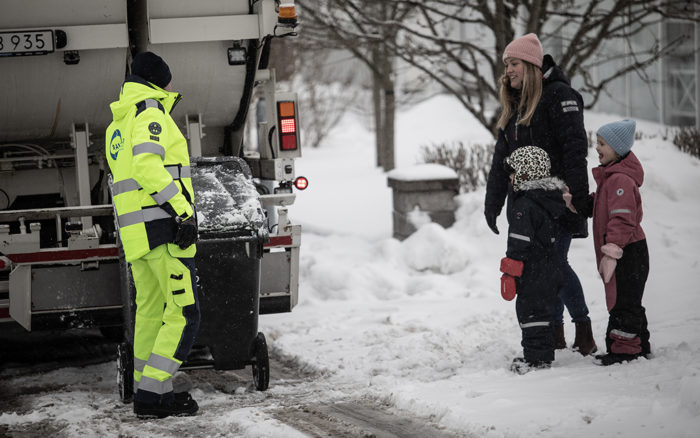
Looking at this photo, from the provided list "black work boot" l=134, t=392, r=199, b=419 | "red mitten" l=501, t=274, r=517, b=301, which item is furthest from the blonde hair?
"black work boot" l=134, t=392, r=199, b=419

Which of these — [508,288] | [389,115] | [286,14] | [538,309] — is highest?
[286,14]

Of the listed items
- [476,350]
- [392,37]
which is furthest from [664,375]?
[392,37]

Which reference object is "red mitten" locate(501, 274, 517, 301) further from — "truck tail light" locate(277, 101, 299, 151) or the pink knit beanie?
"truck tail light" locate(277, 101, 299, 151)

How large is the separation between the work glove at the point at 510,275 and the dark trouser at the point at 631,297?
541 mm

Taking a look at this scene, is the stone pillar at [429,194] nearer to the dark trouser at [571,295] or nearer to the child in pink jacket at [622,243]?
the dark trouser at [571,295]

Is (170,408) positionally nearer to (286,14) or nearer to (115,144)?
(115,144)

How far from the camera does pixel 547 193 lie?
546cm

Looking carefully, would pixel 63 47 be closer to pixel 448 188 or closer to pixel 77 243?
pixel 77 243

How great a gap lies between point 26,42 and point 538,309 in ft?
11.6

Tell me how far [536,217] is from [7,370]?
3829mm

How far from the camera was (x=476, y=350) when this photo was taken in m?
6.30

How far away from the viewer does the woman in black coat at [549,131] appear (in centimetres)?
541

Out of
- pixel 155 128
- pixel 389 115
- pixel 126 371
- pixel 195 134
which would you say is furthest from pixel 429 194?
pixel 389 115

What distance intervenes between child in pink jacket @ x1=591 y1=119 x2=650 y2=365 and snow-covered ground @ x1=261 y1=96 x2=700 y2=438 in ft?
0.57
